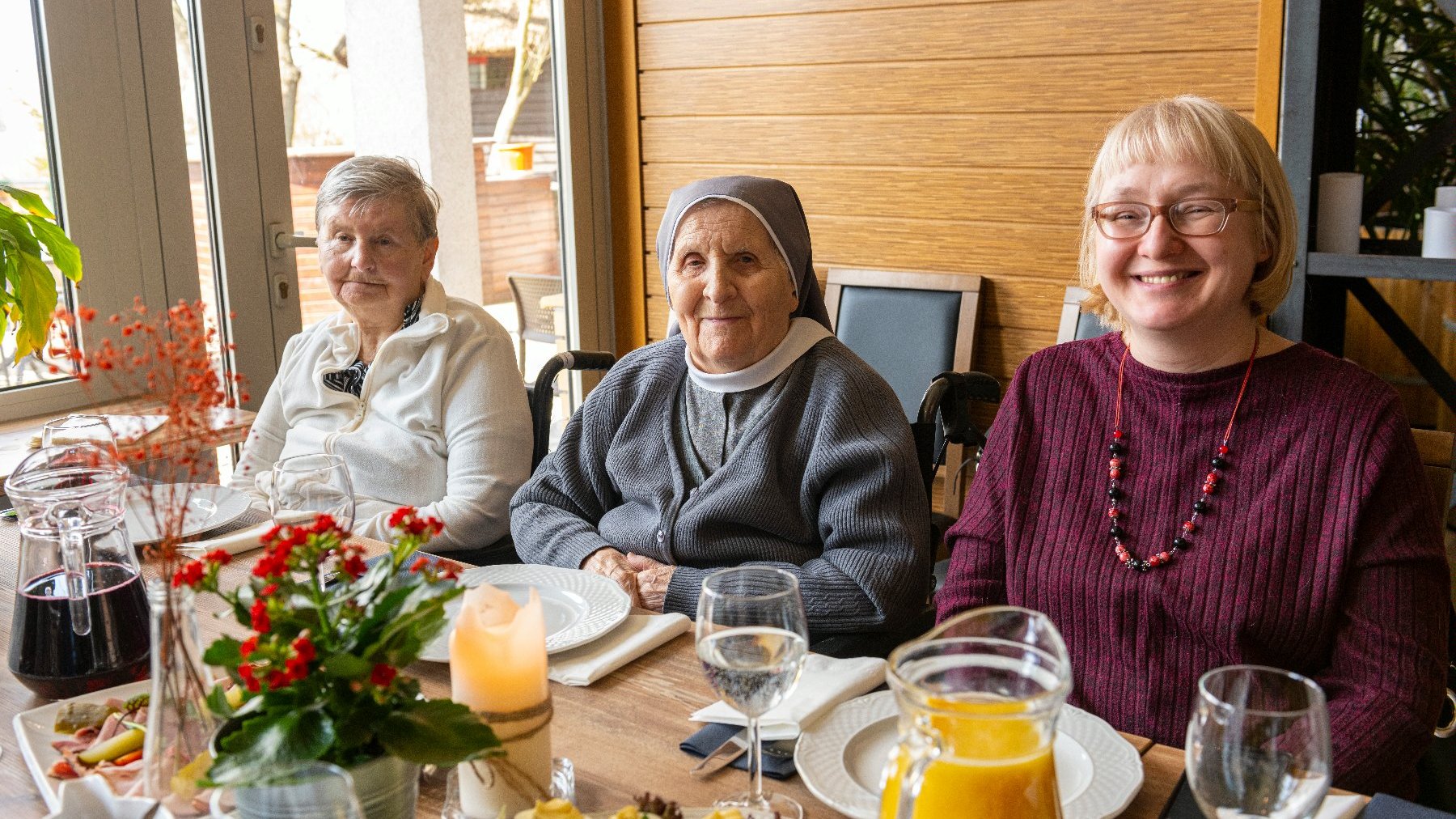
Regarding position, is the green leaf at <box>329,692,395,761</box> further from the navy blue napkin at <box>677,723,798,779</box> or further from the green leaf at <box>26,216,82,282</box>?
the green leaf at <box>26,216,82,282</box>

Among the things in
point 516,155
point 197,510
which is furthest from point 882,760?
point 516,155

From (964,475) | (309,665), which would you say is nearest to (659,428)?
(309,665)

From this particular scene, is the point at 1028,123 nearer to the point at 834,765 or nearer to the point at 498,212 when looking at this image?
the point at 498,212

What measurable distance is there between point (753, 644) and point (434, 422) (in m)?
1.50

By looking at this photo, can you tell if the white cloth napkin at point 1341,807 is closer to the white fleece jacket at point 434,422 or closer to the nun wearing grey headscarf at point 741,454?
the nun wearing grey headscarf at point 741,454

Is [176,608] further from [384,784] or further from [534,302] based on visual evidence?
[534,302]

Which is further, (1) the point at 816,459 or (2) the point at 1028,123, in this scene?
(2) the point at 1028,123

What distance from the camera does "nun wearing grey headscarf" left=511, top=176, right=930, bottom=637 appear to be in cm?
185

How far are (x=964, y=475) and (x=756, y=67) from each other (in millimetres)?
1348

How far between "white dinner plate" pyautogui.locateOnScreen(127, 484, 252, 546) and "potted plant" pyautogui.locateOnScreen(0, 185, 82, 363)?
0.29m

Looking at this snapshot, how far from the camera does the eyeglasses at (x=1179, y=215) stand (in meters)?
1.57

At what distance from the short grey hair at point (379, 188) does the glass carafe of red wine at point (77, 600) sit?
3.85ft

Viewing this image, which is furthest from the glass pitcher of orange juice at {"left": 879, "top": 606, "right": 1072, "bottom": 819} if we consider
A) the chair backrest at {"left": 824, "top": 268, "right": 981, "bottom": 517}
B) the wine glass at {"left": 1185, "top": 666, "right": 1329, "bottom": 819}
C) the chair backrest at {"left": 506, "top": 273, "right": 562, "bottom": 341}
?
the chair backrest at {"left": 506, "top": 273, "right": 562, "bottom": 341}

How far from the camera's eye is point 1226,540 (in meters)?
1.52
